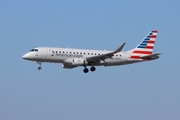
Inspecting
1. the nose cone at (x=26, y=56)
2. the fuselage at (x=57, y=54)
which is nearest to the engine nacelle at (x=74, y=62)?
the fuselage at (x=57, y=54)

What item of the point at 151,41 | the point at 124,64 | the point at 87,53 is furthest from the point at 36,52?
the point at 151,41

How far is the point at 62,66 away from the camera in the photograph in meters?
85.9

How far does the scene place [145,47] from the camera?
91.8m

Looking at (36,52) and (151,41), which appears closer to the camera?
(36,52)

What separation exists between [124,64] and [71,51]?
9957mm

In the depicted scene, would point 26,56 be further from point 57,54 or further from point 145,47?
point 145,47

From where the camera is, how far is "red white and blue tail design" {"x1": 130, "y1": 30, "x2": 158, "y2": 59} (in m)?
89.1

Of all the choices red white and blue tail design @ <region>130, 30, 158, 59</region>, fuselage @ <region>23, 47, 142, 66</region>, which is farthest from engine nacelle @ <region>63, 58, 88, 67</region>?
red white and blue tail design @ <region>130, 30, 158, 59</region>

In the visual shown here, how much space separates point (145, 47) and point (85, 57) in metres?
12.8

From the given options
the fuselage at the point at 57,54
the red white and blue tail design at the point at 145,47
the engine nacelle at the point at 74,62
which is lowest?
the engine nacelle at the point at 74,62

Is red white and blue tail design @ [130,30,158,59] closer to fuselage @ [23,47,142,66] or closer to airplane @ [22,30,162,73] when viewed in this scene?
airplane @ [22,30,162,73]

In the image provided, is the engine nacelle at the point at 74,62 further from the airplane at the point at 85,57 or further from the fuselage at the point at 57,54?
the fuselage at the point at 57,54

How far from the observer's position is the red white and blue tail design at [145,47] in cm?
8911

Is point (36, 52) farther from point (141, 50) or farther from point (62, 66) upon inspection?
point (141, 50)
